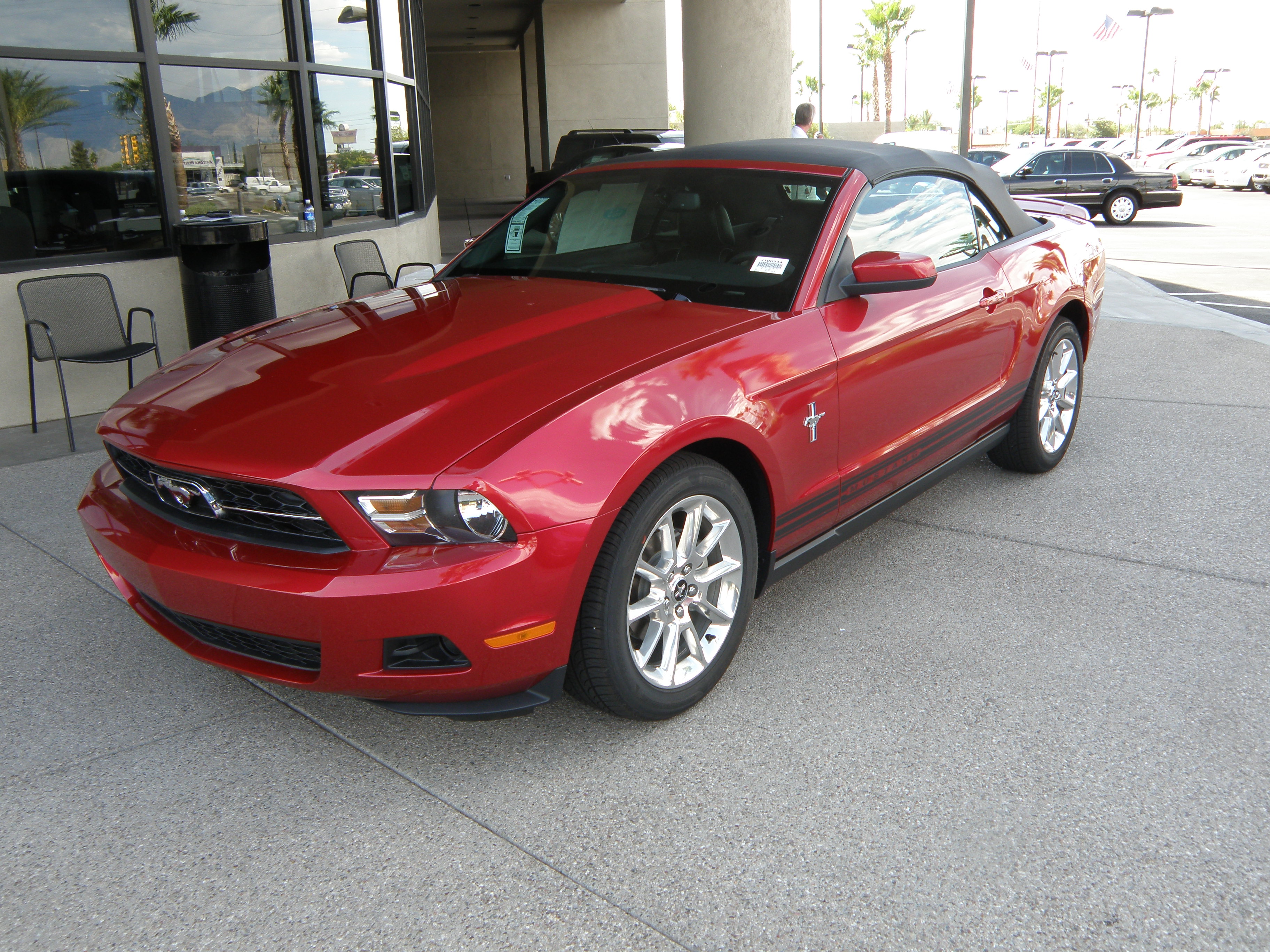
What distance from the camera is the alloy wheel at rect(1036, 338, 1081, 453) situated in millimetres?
4719

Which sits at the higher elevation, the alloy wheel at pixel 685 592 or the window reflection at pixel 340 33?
the window reflection at pixel 340 33

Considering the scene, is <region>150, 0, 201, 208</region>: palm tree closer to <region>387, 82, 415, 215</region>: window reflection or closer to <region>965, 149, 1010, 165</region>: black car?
<region>387, 82, 415, 215</region>: window reflection

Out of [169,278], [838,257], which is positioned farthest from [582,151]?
[838,257]

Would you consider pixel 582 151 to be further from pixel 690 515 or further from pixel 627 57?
pixel 690 515

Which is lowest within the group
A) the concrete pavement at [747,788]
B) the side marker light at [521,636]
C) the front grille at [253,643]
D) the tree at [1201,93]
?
the concrete pavement at [747,788]

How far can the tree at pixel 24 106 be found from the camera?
6172 millimetres

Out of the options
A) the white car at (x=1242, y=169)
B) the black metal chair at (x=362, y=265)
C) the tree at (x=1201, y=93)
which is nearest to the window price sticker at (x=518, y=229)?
the black metal chair at (x=362, y=265)

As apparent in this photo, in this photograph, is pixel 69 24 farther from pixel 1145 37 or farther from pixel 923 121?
pixel 923 121

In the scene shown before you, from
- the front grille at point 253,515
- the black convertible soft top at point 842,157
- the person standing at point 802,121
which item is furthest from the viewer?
the person standing at point 802,121

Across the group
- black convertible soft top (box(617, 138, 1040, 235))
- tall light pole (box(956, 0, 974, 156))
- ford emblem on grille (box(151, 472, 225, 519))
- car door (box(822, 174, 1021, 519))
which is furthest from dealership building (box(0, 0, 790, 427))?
car door (box(822, 174, 1021, 519))

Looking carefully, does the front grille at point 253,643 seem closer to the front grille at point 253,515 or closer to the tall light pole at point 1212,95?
the front grille at point 253,515

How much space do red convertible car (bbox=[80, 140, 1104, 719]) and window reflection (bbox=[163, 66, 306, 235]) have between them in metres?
4.05

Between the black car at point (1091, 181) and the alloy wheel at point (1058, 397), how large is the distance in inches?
661

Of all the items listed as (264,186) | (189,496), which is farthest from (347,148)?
(189,496)
